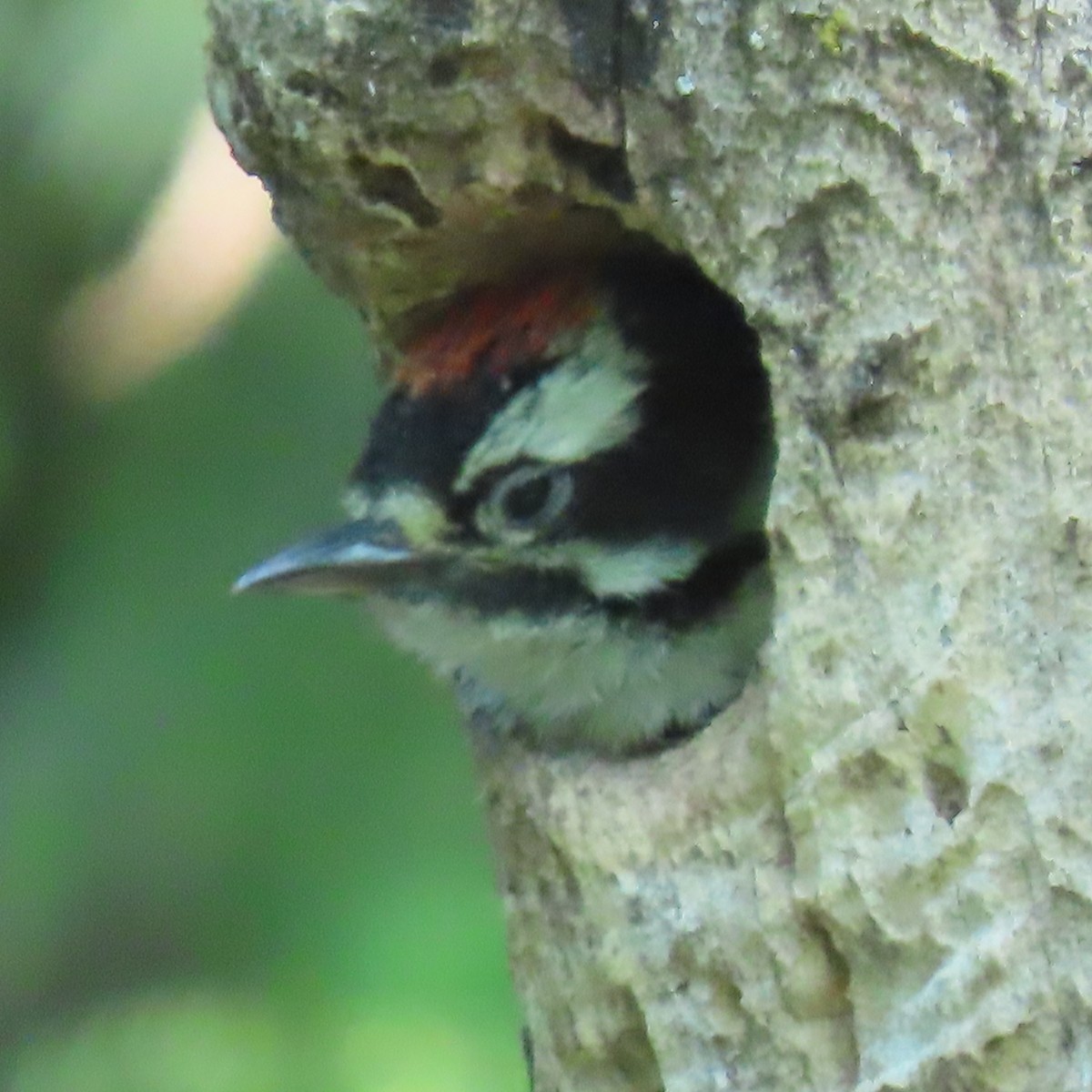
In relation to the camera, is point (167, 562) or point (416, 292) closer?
point (416, 292)

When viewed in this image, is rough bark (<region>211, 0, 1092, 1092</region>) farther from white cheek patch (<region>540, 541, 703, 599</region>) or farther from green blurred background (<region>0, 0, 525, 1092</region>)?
green blurred background (<region>0, 0, 525, 1092</region>)

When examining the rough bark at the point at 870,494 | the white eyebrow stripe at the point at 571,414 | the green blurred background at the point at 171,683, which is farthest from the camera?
the green blurred background at the point at 171,683

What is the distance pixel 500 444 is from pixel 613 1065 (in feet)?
1.94

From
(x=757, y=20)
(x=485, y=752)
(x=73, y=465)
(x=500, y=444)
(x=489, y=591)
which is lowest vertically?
(x=485, y=752)

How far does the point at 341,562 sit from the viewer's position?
67.8 inches

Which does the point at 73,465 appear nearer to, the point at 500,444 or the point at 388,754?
the point at 388,754

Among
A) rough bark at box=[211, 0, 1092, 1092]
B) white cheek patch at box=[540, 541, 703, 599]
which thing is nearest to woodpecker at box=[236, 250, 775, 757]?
white cheek patch at box=[540, 541, 703, 599]

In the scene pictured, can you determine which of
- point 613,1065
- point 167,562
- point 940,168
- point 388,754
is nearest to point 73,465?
point 167,562

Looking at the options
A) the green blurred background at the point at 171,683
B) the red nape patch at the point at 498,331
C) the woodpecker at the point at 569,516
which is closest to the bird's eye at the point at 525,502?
the woodpecker at the point at 569,516

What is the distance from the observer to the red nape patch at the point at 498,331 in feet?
5.59

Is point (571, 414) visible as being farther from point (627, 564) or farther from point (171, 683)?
point (171, 683)

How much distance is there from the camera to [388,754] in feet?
11.3

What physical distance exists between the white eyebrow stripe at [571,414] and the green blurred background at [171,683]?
1467 mm

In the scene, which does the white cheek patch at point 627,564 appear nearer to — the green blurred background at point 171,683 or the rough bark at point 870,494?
the rough bark at point 870,494
